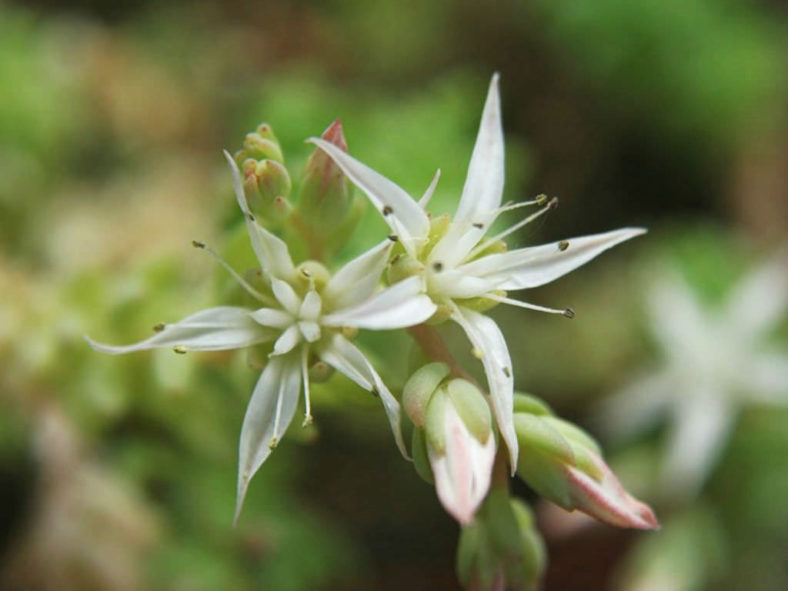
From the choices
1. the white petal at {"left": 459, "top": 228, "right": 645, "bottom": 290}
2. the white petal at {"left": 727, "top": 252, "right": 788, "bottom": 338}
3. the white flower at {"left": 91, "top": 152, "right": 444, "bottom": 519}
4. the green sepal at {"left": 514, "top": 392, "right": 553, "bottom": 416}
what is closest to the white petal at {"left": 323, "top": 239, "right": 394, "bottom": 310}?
the white flower at {"left": 91, "top": 152, "right": 444, "bottom": 519}

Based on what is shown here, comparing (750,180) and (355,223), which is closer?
(355,223)

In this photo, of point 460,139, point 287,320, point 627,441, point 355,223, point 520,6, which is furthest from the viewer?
point 520,6

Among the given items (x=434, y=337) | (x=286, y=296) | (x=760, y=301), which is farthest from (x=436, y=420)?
(x=760, y=301)

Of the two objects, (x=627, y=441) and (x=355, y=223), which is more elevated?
(x=355, y=223)

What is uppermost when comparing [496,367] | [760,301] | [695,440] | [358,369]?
[496,367]

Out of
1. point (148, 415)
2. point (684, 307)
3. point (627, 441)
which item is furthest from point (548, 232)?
point (148, 415)

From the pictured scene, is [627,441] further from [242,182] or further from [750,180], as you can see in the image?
[242,182]

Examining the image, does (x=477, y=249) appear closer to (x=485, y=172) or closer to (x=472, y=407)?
(x=485, y=172)
